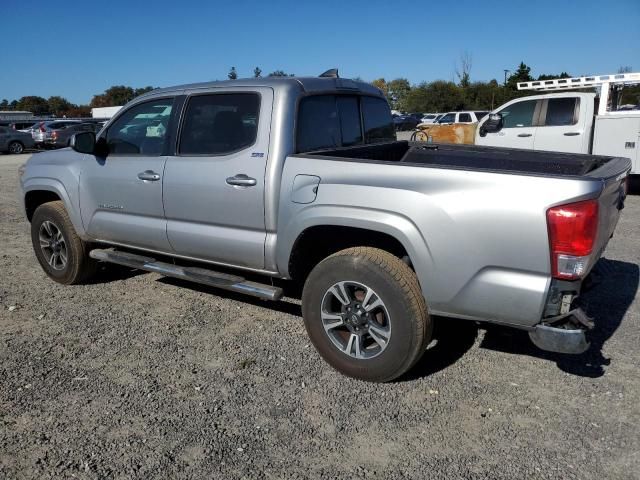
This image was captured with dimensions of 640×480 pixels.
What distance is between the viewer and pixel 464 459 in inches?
110

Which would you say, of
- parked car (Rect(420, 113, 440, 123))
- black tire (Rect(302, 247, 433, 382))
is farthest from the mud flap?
parked car (Rect(420, 113, 440, 123))

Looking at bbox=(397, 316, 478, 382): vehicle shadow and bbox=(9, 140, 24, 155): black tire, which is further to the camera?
bbox=(9, 140, 24, 155): black tire

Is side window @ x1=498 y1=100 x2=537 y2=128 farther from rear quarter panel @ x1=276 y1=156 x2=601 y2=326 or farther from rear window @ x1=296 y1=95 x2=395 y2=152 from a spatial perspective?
rear quarter panel @ x1=276 y1=156 x2=601 y2=326

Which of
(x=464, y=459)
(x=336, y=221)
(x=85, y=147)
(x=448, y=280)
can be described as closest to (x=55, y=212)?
(x=85, y=147)

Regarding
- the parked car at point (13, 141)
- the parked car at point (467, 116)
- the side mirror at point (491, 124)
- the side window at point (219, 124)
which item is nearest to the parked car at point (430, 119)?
the parked car at point (467, 116)

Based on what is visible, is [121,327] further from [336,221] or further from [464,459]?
[464,459]

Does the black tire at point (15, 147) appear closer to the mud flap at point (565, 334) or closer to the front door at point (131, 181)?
the front door at point (131, 181)

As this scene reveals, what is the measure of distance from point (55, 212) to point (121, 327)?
62.1 inches

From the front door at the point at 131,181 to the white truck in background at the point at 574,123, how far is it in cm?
735

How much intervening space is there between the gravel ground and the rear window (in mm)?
1501

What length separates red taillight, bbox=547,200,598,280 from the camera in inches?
110

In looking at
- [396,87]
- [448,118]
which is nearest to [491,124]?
[448,118]

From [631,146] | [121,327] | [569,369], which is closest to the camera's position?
[569,369]

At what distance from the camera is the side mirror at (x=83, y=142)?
4.84m
